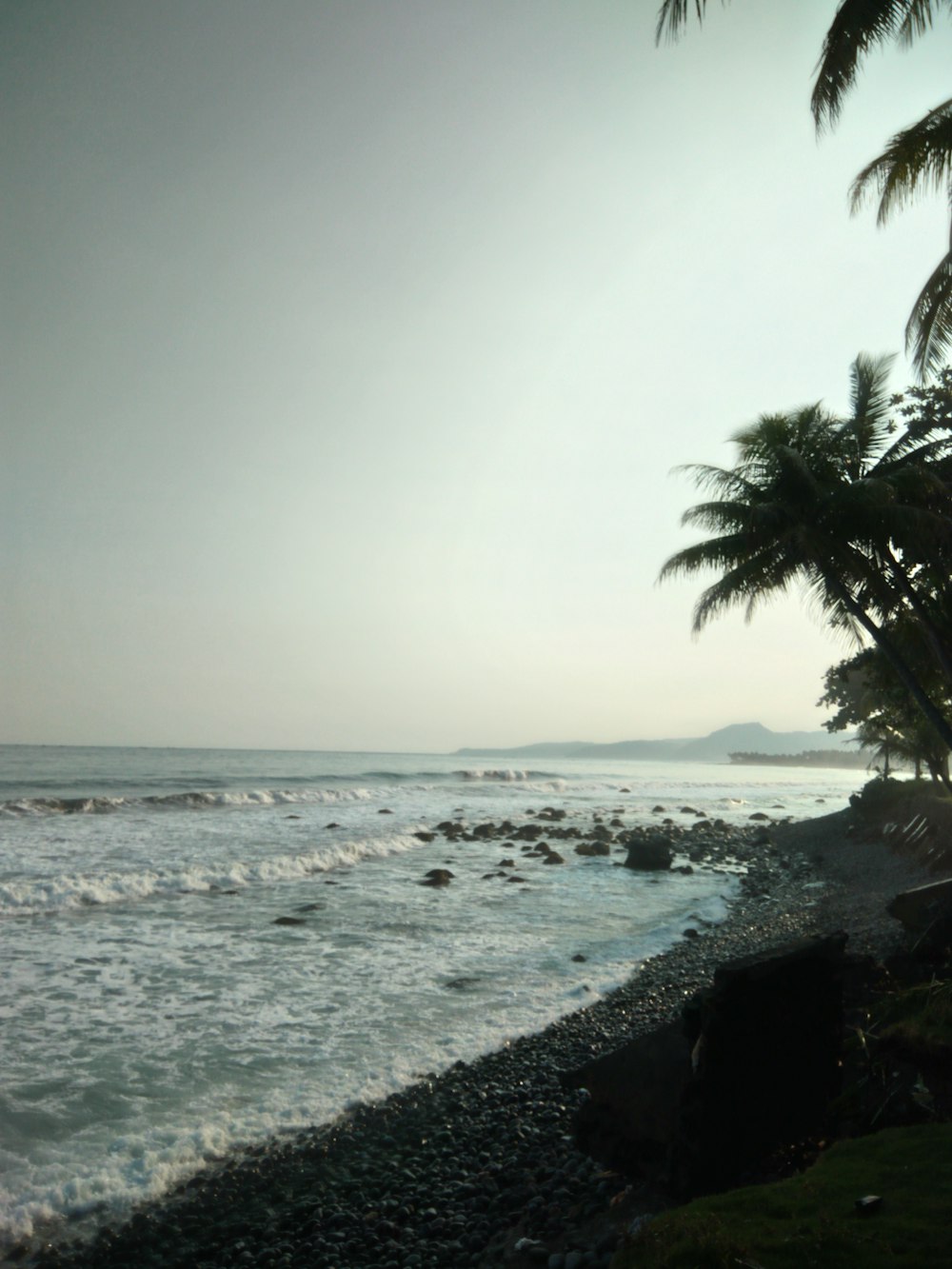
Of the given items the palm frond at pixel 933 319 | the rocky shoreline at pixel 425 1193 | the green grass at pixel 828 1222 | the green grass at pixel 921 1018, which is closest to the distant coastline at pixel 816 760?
the palm frond at pixel 933 319

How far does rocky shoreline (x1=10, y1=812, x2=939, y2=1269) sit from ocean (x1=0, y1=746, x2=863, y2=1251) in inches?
14.0

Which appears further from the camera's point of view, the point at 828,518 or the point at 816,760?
the point at 816,760

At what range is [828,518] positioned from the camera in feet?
53.0

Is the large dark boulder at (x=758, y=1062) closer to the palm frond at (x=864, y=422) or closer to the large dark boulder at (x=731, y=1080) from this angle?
the large dark boulder at (x=731, y=1080)

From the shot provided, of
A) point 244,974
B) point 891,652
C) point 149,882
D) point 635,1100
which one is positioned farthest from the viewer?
point 149,882

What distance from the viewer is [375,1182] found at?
18.7 feet

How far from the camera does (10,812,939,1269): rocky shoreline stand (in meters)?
4.77

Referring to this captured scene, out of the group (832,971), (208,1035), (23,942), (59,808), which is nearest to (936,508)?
(832,971)

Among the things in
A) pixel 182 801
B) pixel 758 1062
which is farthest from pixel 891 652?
pixel 182 801

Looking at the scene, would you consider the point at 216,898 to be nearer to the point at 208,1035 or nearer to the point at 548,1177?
the point at 208,1035

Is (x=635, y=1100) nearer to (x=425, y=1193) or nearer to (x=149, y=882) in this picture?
(x=425, y=1193)

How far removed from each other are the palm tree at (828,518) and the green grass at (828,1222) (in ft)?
40.7

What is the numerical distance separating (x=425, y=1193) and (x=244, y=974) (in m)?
6.18

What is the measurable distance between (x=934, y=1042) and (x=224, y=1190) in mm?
5163
